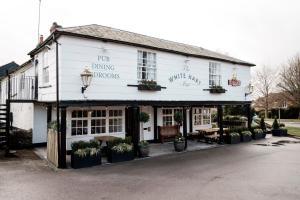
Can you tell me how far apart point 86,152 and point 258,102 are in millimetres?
46470

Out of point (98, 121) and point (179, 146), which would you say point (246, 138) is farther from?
point (98, 121)

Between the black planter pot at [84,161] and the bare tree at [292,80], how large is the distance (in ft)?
122

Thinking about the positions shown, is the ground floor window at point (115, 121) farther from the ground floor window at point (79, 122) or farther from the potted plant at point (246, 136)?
the potted plant at point (246, 136)

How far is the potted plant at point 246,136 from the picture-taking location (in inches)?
768

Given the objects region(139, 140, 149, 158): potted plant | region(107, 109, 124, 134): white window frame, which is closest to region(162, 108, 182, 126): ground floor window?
region(107, 109, 124, 134): white window frame

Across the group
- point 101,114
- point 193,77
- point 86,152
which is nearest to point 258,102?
point 193,77

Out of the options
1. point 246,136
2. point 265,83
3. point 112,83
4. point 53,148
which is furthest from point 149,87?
A: point 265,83

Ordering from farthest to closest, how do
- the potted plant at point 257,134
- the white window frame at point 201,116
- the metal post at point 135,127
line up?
the white window frame at point 201,116 < the potted plant at point 257,134 < the metal post at point 135,127

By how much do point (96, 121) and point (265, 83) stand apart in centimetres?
4227

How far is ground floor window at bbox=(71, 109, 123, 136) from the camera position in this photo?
15195 mm

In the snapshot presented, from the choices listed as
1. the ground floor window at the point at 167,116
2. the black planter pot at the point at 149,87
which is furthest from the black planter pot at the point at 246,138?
the black planter pot at the point at 149,87

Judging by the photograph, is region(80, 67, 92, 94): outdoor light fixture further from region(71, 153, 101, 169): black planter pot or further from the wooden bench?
the wooden bench

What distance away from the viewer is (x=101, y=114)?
16000mm

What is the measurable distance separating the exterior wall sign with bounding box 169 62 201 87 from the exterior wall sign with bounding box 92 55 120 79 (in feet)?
12.8
